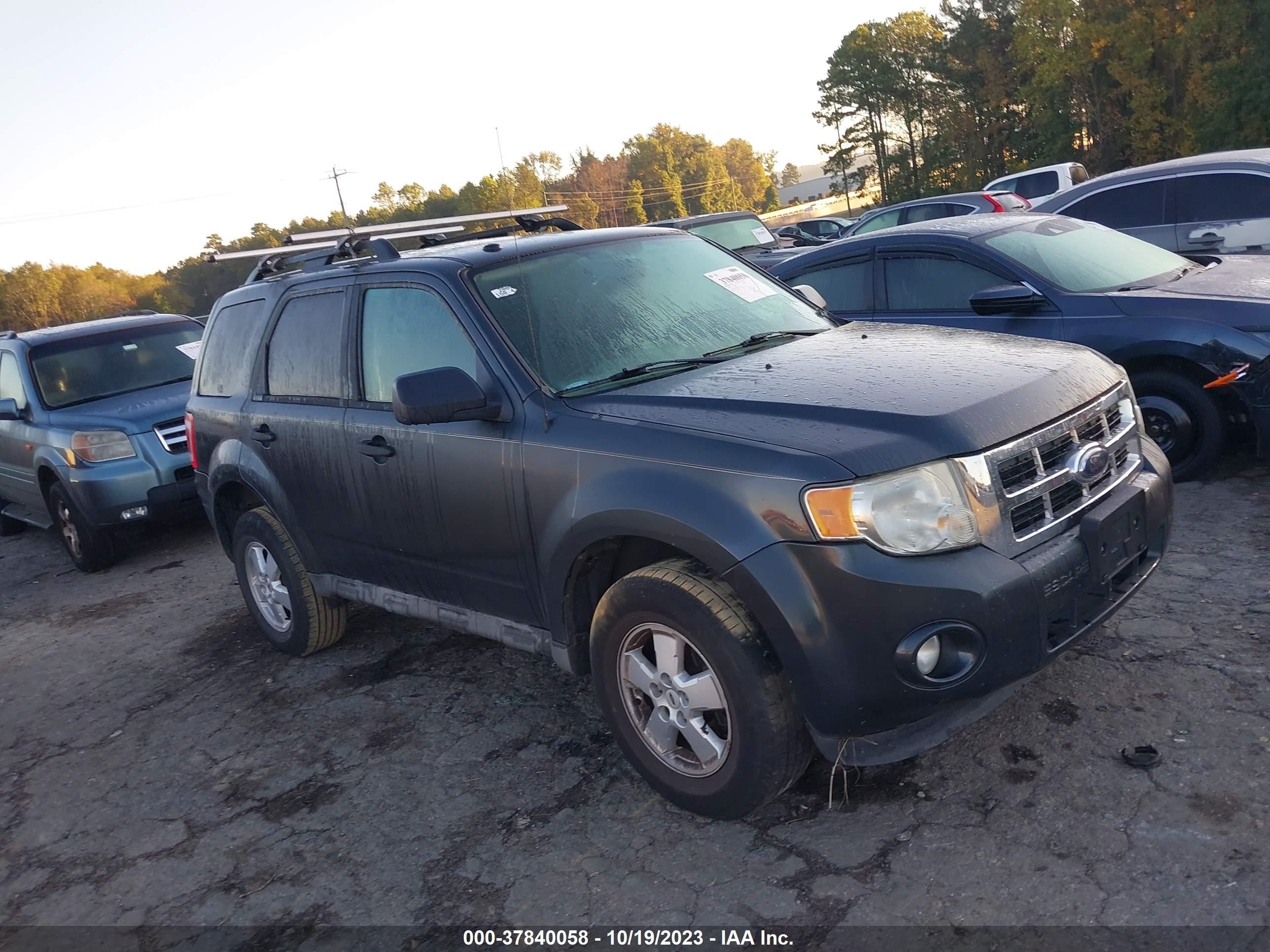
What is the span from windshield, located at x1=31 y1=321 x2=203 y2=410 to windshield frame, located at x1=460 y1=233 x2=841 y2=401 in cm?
537

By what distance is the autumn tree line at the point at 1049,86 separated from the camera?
109 feet

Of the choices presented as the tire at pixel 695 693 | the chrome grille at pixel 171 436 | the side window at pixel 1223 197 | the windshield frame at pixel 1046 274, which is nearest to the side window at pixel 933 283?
the windshield frame at pixel 1046 274

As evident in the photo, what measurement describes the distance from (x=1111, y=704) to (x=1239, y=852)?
871 millimetres

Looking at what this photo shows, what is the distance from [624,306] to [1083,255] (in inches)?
147

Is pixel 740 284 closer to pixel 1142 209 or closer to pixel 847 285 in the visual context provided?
pixel 847 285

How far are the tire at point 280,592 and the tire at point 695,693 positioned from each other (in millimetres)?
2216

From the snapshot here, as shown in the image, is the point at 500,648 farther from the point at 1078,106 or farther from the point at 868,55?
the point at 868,55

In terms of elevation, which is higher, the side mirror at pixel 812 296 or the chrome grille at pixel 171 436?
the side mirror at pixel 812 296

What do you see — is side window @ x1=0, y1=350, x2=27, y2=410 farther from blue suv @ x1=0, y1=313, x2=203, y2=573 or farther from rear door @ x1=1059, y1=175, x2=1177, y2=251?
rear door @ x1=1059, y1=175, x2=1177, y2=251

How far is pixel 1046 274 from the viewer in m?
6.10

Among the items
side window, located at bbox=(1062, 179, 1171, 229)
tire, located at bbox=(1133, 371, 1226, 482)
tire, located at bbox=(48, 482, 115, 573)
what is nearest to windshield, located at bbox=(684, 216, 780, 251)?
side window, located at bbox=(1062, 179, 1171, 229)

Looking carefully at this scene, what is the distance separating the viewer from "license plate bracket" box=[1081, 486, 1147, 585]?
3029mm

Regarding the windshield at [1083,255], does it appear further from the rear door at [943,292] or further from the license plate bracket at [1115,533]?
the license plate bracket at [1115,533]

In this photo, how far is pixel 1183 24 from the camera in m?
35.8
